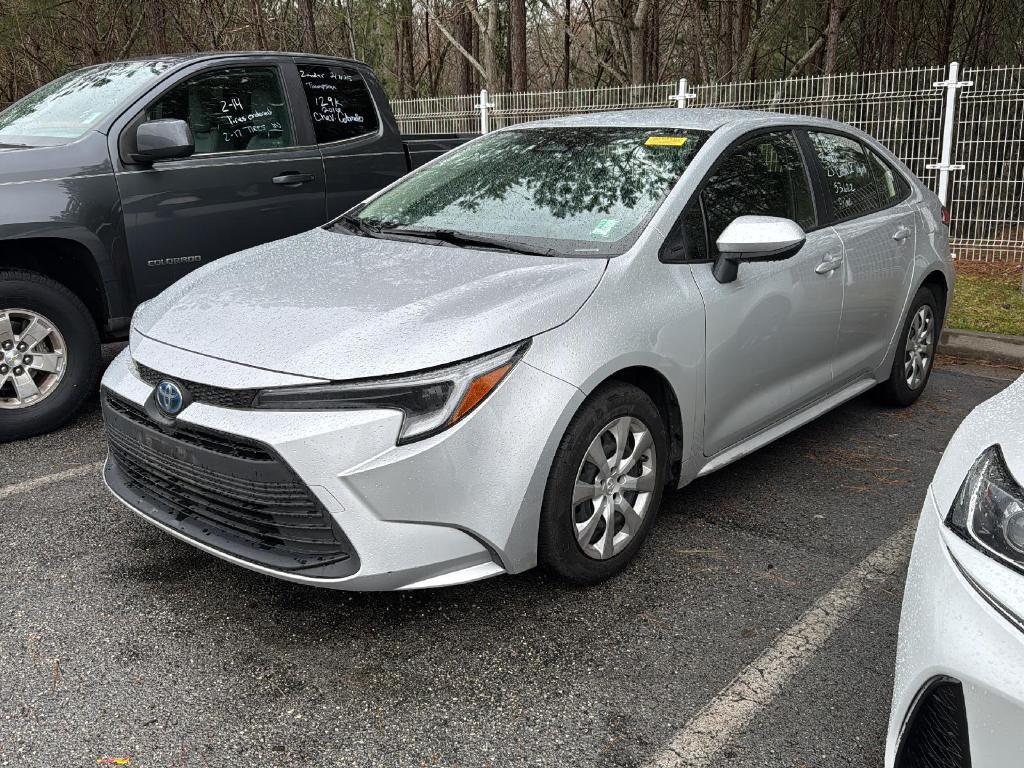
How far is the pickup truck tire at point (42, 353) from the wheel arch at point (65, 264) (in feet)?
0.34

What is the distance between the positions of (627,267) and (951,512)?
1.55 metres

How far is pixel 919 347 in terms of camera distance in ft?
16.7

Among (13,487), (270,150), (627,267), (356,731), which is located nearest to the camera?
(356,731)

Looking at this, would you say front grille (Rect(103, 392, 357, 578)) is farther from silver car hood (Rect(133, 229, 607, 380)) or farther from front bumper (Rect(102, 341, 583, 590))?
silver car hood (Rect(133, 229, 607, 380))

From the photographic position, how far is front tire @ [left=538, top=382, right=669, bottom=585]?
9.57 feet

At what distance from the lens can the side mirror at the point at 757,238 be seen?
3338 mm

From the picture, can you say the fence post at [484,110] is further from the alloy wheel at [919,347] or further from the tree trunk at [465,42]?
the tree trunk at [465,42]

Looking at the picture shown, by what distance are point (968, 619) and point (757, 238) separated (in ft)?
6.17

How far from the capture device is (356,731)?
2482mm

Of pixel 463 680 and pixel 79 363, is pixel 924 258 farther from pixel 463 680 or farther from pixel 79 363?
pixel 79 363

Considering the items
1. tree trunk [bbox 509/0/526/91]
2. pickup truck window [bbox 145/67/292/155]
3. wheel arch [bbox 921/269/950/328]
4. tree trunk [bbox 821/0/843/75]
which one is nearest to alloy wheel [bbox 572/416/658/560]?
wheel arch [bbox 921/269/950/328]

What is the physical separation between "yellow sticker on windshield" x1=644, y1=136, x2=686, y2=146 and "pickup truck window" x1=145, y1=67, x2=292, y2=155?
259 centimetres

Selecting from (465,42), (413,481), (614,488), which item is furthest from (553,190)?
(465,42)

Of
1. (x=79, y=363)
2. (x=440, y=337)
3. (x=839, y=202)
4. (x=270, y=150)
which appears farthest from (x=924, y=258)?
(x=79, y=363)
